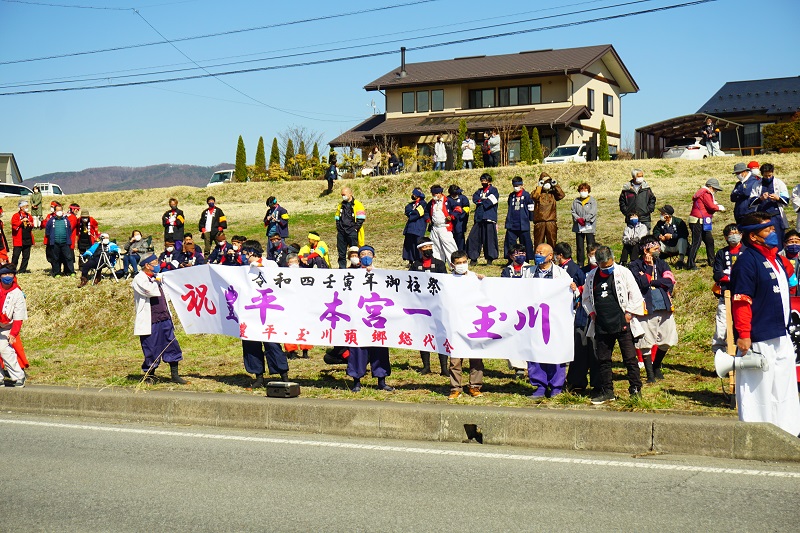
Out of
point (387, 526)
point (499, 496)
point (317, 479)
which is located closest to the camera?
point (387, 526)

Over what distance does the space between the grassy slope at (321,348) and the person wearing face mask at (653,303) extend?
0.50 meters

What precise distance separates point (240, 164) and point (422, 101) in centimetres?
1147

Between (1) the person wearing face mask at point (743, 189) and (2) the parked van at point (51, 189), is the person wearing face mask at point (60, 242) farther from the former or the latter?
(2) the parked van at point (51, 189)

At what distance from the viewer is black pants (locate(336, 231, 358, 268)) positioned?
18.8 m

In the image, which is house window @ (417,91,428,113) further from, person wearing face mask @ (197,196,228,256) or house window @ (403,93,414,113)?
person wearing face mask @ (197,196,228,256)

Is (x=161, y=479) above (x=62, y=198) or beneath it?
beneath

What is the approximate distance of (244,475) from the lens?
7.76 meters

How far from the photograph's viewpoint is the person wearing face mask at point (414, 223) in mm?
18016

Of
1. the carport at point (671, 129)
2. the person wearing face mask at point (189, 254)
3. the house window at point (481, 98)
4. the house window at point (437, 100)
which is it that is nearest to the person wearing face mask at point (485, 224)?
the person wearing face mask at point (189, 254)

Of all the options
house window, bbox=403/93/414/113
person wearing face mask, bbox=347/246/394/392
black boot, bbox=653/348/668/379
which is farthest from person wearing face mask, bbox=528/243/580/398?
house window, bbox=403/93/414/113

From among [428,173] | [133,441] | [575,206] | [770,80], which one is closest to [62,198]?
[428,173]

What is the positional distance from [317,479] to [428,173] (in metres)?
27.0

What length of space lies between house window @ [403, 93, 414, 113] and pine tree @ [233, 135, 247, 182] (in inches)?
397

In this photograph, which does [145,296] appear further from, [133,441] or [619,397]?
[619,397]
